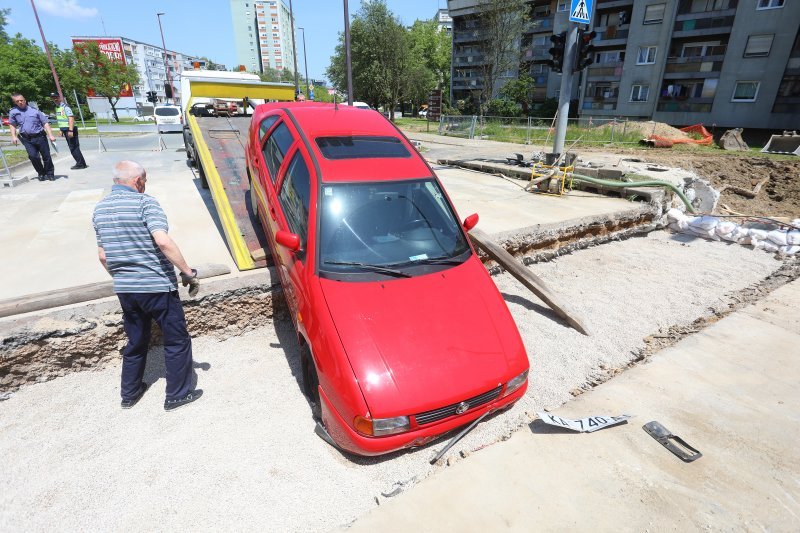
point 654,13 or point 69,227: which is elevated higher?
point 654,13

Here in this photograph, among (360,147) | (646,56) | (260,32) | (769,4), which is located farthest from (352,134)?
(260,32)

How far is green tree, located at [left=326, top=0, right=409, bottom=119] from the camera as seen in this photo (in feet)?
115

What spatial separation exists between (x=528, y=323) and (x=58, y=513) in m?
4.29

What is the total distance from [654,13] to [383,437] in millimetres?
36817

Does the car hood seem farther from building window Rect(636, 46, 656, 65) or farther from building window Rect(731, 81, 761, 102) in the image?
building window Rect(636, 46, 656, 65)

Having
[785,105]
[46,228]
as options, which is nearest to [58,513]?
[46,228]

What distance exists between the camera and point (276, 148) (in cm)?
452

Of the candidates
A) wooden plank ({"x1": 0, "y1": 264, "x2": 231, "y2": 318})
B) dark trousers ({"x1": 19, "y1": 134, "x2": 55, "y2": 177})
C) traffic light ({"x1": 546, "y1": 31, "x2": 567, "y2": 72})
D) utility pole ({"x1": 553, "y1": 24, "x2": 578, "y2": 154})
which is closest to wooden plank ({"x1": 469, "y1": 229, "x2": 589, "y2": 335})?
wooden plank ({"x1": 0, "y1": 264, "x2": 231, "y2": 318})

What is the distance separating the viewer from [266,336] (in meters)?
4.35

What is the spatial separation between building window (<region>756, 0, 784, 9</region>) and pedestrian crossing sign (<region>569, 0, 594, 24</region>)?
2383cm

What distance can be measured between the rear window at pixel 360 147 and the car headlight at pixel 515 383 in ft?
7.41

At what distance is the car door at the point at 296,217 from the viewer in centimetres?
329

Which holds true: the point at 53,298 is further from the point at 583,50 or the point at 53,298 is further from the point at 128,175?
the point at 583,50

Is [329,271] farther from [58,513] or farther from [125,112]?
[125,112]
